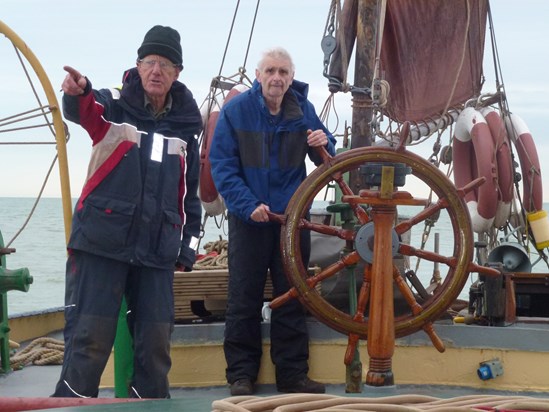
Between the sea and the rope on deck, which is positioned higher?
the sea

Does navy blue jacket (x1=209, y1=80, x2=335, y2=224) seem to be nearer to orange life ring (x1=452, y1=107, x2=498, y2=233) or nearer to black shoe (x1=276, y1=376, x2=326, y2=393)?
black shoe (x1=276, y1=376, x2=326, y2=393)

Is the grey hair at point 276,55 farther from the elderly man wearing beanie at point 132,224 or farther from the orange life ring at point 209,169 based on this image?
the orange life ring at point 209,169

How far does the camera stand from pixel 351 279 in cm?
457

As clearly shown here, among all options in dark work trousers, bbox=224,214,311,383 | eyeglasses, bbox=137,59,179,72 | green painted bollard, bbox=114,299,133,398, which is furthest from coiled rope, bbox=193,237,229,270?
eyeglasses, bbox=137,59,179,72

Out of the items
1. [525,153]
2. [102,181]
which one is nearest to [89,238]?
[102,181]

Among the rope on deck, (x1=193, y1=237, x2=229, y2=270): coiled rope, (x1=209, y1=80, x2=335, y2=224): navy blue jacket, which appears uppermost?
(x1=209, y1=80, x2=335, y2=224): navy blue jacket

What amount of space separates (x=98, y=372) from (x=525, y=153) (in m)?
3.51

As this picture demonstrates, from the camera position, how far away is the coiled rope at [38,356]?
5.50 m

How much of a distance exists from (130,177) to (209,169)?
6.98ft

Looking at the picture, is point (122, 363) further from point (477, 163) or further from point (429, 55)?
point (429, 55)

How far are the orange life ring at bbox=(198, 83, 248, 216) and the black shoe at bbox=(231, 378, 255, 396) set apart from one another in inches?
68.7

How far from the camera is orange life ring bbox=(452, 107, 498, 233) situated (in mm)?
6406

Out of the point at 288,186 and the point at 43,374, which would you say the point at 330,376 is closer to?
the point at 288,186

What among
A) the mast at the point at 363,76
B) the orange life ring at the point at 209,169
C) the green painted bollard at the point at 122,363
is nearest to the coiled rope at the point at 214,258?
the orange life ring at the point at 209,169
